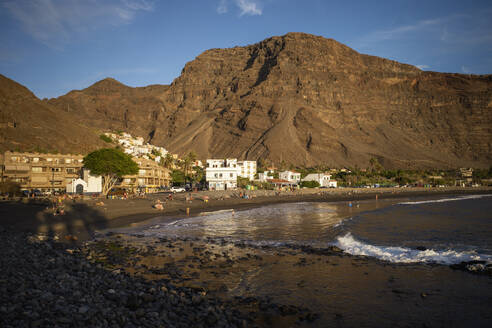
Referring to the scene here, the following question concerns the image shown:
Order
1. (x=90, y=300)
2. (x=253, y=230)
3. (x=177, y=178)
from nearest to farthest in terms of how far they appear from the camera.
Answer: (x=90, y=300) < (x=253, y=230) < (x=177, y=178)

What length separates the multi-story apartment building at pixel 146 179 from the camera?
72750mm

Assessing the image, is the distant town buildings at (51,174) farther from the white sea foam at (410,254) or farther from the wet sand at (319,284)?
the white sea foam at (410,254)

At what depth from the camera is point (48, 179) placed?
67000 millimetres

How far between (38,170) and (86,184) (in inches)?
618

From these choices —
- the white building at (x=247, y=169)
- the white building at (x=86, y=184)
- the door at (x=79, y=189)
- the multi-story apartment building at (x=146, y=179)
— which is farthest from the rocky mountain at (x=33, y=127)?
the white building at (x=247, y=169)

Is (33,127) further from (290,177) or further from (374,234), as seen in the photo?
(374,234)

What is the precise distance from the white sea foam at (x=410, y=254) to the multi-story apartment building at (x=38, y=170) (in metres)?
58.1

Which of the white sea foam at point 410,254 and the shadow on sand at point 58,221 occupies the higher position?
the shadow on sand at point 58,221

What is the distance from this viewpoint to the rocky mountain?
90250mm

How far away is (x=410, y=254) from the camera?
1828 centimetres

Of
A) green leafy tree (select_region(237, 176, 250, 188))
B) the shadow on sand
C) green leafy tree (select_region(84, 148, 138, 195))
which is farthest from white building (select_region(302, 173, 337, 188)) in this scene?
the shadow on sand

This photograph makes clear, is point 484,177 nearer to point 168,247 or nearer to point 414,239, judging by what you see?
point 414,239

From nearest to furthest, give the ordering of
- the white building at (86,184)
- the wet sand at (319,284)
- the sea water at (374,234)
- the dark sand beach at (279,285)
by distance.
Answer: the dark sand beach at (279,285), the wet sand at (319,284), the sea water at (374,234), the white building at (86,184)

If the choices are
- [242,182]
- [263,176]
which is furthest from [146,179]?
[263,176]
